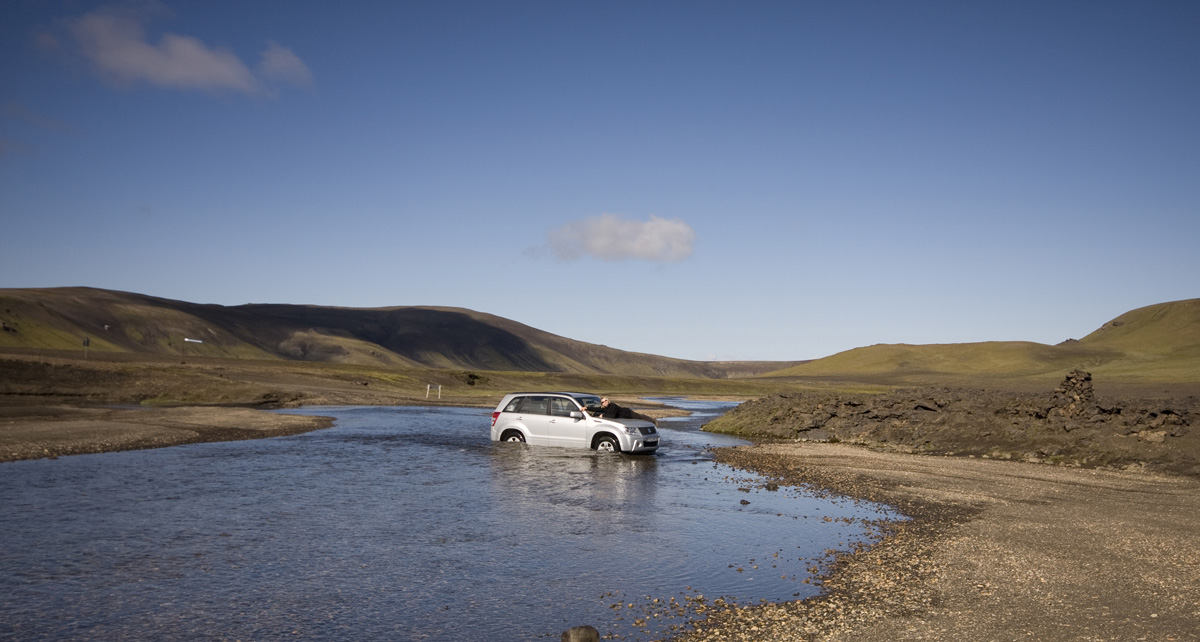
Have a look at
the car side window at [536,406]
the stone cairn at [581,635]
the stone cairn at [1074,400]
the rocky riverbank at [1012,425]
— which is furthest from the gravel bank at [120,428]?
the stone cairn at [1074,400]

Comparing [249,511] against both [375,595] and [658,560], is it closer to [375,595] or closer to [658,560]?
[375,595]

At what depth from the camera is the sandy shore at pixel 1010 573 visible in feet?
29.6

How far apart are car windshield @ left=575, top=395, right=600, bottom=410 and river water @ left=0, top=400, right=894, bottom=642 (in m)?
4.70

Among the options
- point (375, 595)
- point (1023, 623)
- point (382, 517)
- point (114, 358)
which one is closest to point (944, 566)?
point (1023, 623)

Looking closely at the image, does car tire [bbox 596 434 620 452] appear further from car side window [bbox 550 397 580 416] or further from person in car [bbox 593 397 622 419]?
car side window [bbox 550 397 580 416]

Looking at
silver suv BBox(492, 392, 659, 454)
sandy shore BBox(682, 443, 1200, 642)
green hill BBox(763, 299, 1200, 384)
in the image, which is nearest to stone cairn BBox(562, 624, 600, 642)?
sandy shore BBox(682, 443, 1200, 642)

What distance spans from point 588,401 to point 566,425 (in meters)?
1.87

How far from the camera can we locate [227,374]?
72.6 meters

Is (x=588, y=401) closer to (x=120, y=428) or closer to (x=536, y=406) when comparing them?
(x=536, y=406)

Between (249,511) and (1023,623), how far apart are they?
1366 cm

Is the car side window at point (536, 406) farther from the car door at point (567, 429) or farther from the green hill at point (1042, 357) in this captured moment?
the green hill at point (1042, 357)

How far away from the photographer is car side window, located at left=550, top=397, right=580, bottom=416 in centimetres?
2880

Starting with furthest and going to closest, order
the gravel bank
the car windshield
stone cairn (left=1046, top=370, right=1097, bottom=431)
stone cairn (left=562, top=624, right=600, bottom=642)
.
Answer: stone cairn (left=1046, top=370, right=1097, bottom=431) < the car windshield < the gravel bank < stone cairn (left=562, top=624, right=600, bottom=642)

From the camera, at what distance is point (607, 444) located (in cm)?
2838
